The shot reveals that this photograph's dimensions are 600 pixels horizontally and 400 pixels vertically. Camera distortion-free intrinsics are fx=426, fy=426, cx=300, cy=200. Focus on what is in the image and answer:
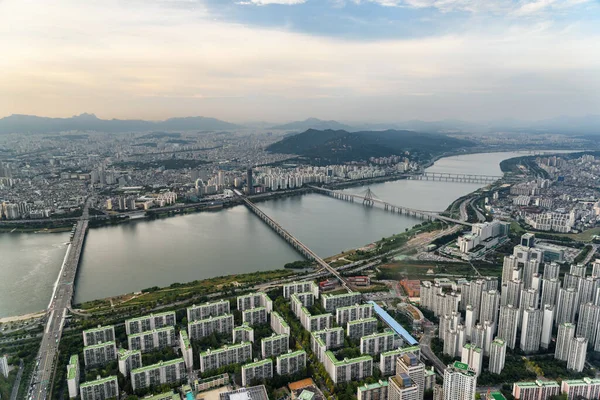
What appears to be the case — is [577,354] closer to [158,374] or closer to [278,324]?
[278,324]

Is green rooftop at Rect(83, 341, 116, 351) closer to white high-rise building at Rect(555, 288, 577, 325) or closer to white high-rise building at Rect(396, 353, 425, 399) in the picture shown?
white high-rise building at Rect(396, 353, 425, 399)

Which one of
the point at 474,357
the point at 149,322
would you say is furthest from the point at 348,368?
the point at 149,322

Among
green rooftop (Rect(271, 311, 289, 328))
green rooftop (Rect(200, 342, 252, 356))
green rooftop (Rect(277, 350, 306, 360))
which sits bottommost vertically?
green rooftop (Rect(277, 350, 306, 360))

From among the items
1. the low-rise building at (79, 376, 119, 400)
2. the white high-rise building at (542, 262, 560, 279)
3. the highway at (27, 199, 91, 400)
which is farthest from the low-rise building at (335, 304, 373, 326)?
the highway at (27, 199, 91, 400)

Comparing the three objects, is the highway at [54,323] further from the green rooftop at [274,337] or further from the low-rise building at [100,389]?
the green rooftop at [274,337]

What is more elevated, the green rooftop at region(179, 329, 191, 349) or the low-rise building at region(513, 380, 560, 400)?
the green rooftop at region(179, 329, 191, 349)

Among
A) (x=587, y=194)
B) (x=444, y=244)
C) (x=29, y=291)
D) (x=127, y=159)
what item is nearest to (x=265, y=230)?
(x=444, y=244)


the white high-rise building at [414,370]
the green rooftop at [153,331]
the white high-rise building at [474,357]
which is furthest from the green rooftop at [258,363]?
the white high-rise building at [474,357]
